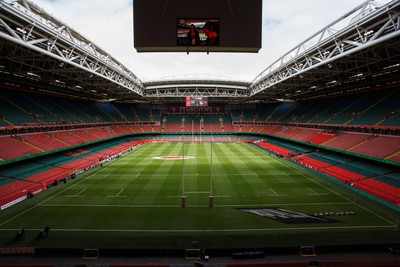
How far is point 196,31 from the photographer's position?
288 inches

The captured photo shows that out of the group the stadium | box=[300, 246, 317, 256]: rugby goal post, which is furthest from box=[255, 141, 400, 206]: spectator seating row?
box=[300, 246, 317, 256]: rugby goal post

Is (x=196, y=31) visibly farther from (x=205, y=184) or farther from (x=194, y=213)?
(x=205, y=184)

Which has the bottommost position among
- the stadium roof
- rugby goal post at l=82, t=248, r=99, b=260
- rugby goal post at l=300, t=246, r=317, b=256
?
rugby goal post at l=82, t=248, r=99, b=260

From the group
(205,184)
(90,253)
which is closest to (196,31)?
(90,253)

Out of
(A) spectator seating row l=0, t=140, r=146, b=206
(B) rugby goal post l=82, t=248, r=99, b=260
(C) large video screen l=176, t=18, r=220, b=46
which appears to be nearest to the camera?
(C) large video screen l=176, t=18, r=220, b=46

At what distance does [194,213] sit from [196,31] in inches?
562

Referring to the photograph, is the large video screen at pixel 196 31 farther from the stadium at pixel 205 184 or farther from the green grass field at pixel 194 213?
the green grass field at pixel 194 213

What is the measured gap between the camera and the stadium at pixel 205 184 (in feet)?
40.7

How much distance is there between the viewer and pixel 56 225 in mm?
15789

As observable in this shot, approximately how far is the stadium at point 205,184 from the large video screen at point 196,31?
0.09m

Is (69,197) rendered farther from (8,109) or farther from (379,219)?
(379,219)

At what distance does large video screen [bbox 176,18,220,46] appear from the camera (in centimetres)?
720

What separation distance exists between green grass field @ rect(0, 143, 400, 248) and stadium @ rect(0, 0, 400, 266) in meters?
0.13

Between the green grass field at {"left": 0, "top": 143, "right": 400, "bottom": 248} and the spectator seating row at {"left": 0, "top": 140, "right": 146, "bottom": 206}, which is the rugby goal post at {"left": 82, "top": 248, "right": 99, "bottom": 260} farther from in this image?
the spectator seating row at {"left": 0, "top": 140, "right": 146, "bottom": 206}
